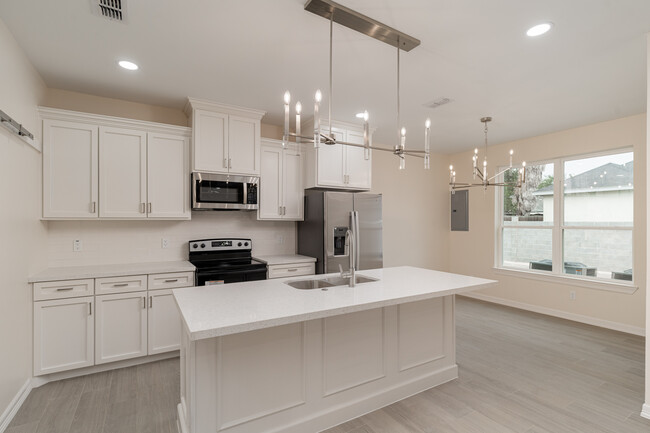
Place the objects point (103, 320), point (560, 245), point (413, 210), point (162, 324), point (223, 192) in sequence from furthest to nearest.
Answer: point (413, 210)
point (560, 245)
point (223, 192)
point (162, 324)
point (103, 320)

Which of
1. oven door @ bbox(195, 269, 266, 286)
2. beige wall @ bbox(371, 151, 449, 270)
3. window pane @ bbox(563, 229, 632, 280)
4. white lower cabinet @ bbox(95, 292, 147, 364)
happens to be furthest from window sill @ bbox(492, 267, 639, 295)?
white lower cabinet @ bbox(95, 292, 147, 364)

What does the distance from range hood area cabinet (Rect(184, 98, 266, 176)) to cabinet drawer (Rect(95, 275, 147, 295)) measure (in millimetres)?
1247

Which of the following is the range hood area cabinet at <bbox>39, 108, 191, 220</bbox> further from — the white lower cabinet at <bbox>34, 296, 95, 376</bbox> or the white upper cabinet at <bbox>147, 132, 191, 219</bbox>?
the white lower cabinet at <bbox>34, 296, 95, 376</bbox>

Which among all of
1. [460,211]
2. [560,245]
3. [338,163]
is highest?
[338,163]

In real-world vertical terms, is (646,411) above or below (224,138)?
below

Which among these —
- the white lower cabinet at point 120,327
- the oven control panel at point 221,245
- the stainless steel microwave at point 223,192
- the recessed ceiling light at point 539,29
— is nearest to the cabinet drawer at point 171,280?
the white lower cabinet at point 120,327

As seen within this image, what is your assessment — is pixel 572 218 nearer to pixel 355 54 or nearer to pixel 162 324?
pixel 355 54

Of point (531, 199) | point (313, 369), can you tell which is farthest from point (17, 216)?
point (531, 199)

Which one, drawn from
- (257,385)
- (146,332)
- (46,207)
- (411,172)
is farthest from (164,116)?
(411,172)

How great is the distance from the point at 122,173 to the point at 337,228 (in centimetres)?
237

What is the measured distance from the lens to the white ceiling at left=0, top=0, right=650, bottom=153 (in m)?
2.05

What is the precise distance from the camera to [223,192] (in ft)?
12.2

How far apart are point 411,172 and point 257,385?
4747 millimetres

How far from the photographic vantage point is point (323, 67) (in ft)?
9.18
